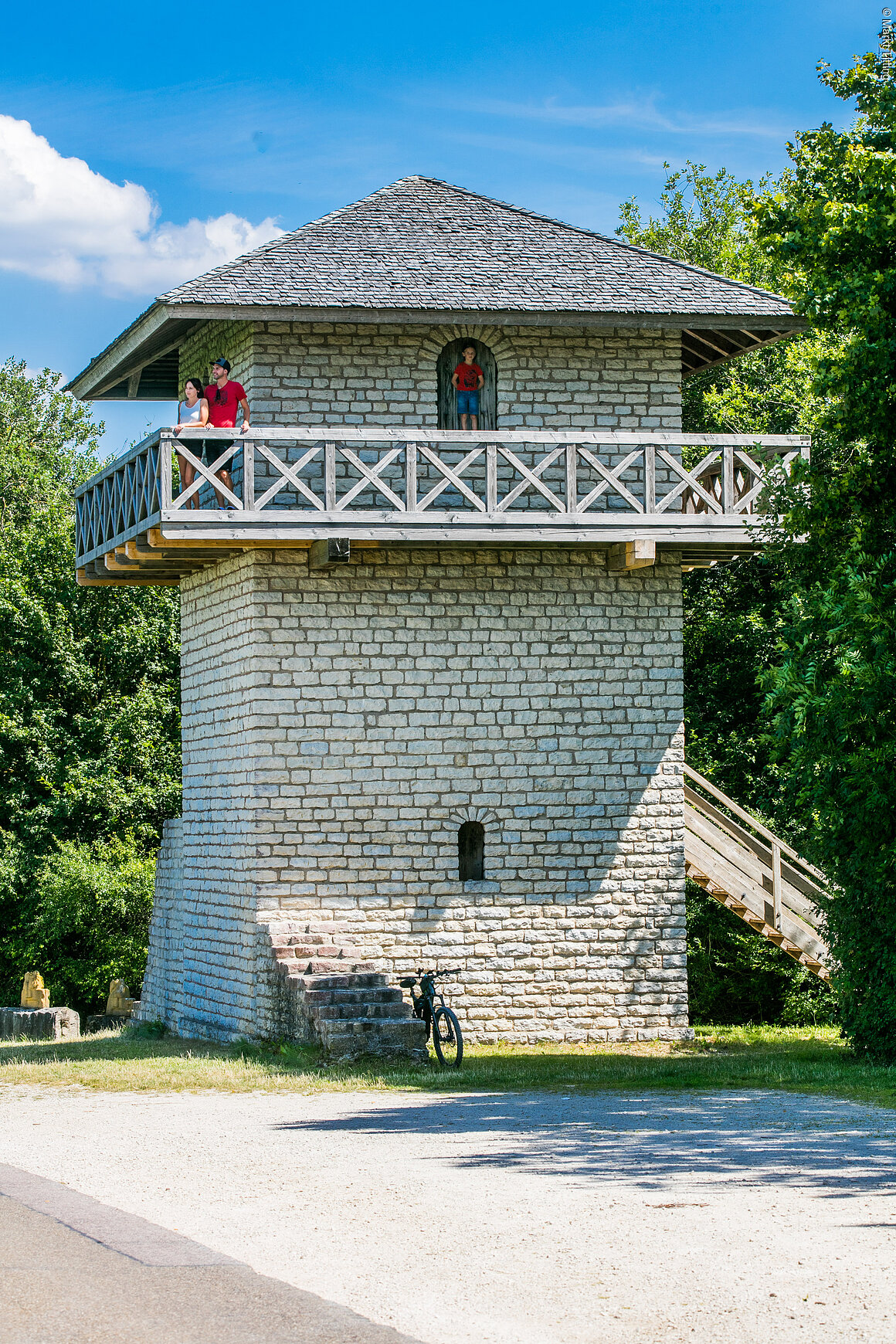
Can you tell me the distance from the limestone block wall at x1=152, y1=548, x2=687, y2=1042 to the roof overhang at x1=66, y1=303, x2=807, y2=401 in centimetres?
261

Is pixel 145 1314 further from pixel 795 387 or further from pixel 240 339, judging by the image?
pixel 795 387

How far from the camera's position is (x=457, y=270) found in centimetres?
1892

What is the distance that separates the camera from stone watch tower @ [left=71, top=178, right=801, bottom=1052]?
1786 cm

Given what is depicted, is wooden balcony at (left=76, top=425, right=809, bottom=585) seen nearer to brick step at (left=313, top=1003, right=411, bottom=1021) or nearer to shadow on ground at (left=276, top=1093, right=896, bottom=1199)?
brick step at (left=313, top=1003, right=411, bottom=1021)

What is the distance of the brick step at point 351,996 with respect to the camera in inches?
642

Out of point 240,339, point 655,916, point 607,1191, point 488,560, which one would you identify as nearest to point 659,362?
point 488,560

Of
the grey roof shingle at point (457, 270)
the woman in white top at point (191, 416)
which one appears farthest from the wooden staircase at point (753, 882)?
the woman in white top at point (191, 416)

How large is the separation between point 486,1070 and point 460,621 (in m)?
5.52

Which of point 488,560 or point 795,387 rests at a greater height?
point 795,387

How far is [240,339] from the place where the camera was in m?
18.9

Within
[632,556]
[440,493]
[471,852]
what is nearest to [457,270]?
[440,493]

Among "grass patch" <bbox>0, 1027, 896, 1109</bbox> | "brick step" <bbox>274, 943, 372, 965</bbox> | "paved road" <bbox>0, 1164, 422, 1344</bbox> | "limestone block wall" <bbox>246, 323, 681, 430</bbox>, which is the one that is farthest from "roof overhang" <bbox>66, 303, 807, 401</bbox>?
"paved road" <bbox>0, 1164, 422, 1344</bbox>

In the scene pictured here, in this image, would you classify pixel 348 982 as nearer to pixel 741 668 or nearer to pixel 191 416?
pixel 191 416

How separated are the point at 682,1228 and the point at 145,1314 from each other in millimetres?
2733
